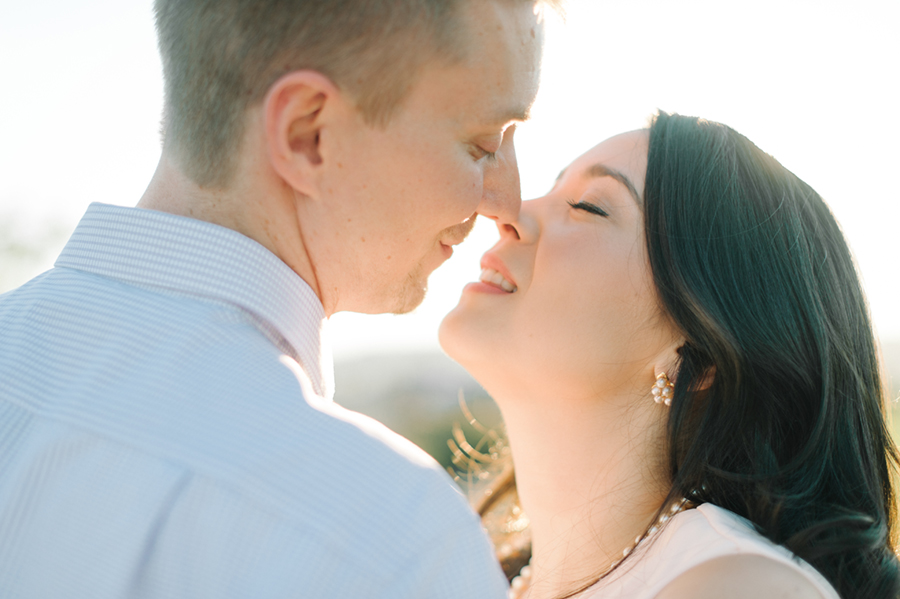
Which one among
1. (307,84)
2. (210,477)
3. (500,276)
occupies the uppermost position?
(307,84)

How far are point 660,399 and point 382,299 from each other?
114 centimetres

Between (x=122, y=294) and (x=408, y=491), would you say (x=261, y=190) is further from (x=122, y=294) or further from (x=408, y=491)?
(x=408, y=491)

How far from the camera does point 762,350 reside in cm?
216

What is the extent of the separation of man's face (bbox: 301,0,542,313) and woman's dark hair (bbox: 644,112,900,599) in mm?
962

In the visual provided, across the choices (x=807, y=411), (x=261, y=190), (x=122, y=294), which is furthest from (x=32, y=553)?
(x=807, y=411)

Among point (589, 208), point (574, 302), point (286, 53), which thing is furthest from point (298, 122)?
point (589, 208)

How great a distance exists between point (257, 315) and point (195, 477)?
368mm

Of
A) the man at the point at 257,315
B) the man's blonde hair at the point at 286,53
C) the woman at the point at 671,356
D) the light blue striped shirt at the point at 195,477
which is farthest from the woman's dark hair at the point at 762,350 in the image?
the light blue striped shirt at the point at 195,477

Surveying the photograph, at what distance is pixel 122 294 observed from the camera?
1118mm

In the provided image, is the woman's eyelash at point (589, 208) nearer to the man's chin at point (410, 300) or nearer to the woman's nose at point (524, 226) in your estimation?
the woman's nose at point (524, 226)

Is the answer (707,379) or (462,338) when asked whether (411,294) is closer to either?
(462,338)

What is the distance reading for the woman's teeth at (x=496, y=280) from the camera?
8.13 feet

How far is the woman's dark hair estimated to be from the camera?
2.09 meters

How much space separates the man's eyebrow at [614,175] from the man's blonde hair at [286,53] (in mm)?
1166
